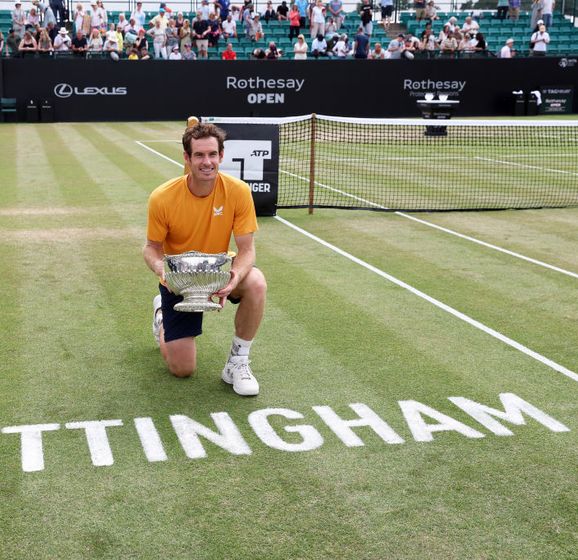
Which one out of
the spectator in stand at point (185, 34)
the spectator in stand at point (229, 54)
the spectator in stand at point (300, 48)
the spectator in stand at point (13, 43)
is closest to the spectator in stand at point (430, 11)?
the spectator in stand at point (300, 48)

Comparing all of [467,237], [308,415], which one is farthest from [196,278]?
[467,237]

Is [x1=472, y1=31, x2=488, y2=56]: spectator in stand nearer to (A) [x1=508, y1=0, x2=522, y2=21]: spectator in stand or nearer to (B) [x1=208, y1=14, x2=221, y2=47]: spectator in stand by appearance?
(A) [x1=508, y1=0, x2=522, y2=21]: spectator in stand

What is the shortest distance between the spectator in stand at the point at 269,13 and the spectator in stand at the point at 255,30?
1.66m

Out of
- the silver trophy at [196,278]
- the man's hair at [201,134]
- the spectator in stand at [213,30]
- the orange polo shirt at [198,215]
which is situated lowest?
the silver trophy at [196,278]

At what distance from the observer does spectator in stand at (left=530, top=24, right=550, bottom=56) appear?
35312 mm

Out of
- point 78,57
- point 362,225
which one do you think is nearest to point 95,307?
point 362,225

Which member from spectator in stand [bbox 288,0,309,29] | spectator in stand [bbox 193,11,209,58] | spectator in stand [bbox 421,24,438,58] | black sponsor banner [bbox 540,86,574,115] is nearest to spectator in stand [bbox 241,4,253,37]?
spectator in stand [bbox 193,11,209,58]

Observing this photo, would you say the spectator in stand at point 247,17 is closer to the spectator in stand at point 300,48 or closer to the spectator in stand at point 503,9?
the spectator in stand at point 300,48

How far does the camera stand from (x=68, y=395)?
245 inches

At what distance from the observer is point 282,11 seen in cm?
3759

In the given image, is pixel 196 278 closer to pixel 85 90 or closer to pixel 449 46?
pixel 85 90

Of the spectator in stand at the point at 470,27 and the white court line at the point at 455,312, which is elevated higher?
the spectator in stand at the point at 470,27

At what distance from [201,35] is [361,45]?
20.1ft

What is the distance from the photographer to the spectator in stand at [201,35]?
34.2 metres
